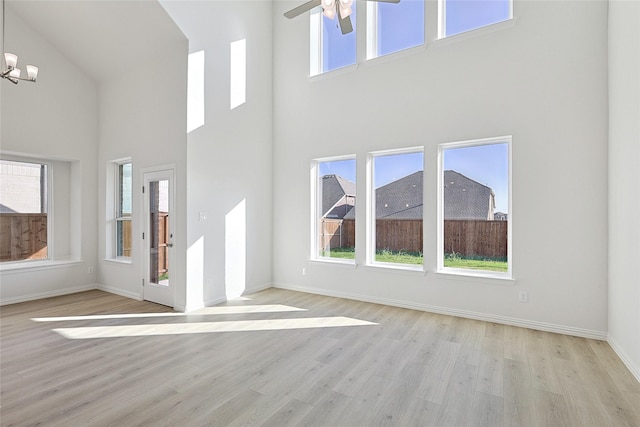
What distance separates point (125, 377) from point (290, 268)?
320cm

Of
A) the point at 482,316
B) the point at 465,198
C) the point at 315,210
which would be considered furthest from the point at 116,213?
the point at 482,316

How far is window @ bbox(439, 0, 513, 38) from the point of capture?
3.92 metres

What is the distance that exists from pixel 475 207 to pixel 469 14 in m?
2.54

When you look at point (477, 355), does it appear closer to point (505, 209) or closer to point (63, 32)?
point (505, 209)

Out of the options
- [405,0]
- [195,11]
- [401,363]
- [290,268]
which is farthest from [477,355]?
[195,11]

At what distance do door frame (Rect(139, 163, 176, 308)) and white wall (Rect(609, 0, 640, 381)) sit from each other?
16.5ft

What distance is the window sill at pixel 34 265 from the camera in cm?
474

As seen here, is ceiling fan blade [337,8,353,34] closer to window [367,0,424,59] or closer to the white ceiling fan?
the white ceiling fan

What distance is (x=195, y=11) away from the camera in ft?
14.4

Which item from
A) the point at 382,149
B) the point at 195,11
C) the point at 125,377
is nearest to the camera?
the point at 125,377

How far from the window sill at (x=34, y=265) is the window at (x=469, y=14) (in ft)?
22.5

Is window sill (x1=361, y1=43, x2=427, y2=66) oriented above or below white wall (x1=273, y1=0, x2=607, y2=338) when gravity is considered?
above

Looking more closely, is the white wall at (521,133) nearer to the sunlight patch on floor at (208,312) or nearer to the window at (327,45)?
the window at (327,45)

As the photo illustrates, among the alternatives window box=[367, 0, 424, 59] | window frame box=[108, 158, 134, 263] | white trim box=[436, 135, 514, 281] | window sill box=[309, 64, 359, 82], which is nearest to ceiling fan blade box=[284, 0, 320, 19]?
window sill box=[309, 64, 359, 82]
